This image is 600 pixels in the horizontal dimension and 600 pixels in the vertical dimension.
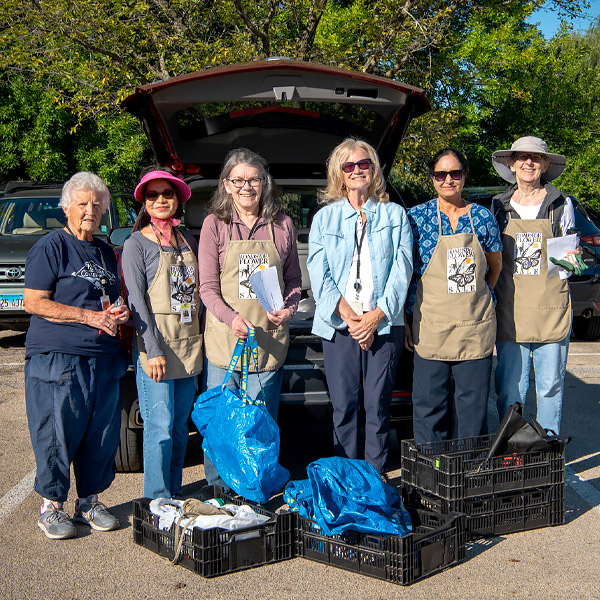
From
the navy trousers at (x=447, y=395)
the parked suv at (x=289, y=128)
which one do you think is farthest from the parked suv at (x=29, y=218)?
the navy trousers at (x=447, y=395)

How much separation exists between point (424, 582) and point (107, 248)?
2.33 metres

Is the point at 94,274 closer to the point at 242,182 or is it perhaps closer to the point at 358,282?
the point at 242,182

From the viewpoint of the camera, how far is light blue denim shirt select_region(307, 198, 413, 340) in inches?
161

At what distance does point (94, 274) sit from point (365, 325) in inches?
56.5

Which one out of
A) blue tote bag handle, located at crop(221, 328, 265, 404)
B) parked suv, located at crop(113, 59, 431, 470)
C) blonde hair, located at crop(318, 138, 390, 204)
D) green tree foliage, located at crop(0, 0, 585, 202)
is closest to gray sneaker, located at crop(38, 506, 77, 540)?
parked suv, located at crop(113, 59, 431, 470)

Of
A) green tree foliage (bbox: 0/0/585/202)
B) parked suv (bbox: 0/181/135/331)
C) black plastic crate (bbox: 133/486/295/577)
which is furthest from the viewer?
green tree foliage (bbox: 0/0/585/202)

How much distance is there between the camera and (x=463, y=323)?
4188 millimetres

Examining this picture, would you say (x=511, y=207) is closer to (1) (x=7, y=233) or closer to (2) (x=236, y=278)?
(2) (x=236, y=278)

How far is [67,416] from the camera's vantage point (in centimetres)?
384

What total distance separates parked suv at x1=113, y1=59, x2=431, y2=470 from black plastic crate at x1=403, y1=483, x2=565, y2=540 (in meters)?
0.72

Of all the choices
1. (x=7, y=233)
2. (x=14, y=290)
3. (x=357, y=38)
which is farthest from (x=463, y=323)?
(x=357, y=38)

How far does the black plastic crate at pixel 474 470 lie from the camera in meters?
3.76

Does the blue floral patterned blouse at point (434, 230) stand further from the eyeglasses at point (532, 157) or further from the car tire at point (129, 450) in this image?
the car tire at point (129, 450)

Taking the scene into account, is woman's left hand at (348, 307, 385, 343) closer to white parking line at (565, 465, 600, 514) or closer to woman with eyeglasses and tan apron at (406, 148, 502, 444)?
woman with eyeglasses and tan apron at (406, 148, 502, 444)
